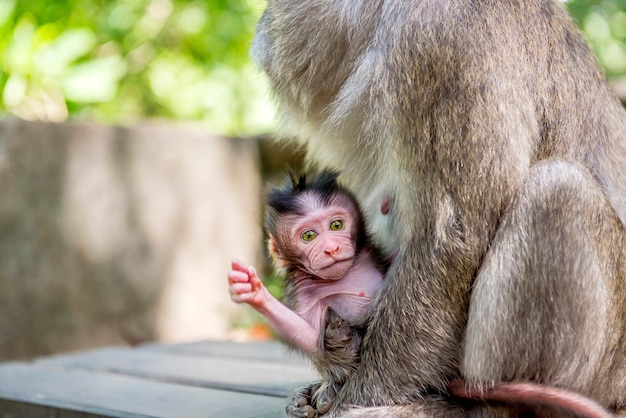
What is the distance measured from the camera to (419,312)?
2201 mm

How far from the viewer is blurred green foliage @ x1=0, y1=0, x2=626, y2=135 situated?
21.0 ft

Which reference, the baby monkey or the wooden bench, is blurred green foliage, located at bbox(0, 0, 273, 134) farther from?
the baby monkey

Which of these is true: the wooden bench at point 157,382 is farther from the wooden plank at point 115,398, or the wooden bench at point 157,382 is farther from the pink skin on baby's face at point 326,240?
the pink skin on baby's face at point 326,240

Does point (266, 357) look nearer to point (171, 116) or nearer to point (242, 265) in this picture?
point (242, 265)

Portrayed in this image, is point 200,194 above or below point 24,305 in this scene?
above

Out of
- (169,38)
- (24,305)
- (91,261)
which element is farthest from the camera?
(169,38)

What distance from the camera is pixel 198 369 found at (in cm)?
362

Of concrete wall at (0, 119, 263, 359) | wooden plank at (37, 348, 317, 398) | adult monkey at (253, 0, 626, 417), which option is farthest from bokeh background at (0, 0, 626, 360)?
adult monkey at (253, 0, 626, 417)

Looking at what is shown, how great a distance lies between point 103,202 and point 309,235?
2.73 meters

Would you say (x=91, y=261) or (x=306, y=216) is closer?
(x=306, y=216)

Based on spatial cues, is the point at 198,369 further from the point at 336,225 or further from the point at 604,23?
the point at 604,23

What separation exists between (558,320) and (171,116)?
24.5 ft

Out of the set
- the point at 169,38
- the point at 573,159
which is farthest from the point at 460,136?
the point at 169,38

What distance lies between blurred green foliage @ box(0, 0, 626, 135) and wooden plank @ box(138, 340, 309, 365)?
103 inches
